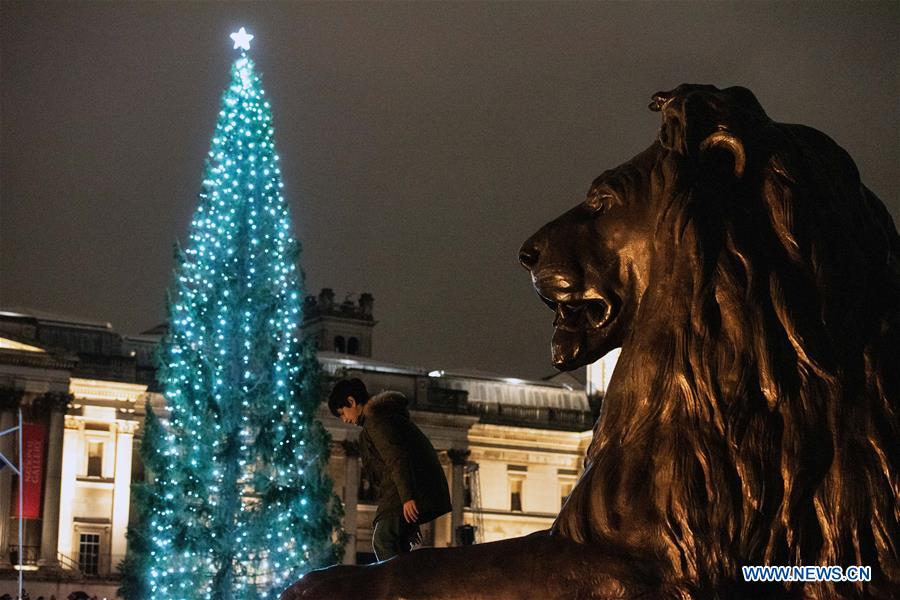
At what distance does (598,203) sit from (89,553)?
155 ft

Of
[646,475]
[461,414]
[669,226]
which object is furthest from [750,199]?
[461,414]

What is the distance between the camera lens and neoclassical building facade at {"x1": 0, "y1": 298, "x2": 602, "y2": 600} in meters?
45.0

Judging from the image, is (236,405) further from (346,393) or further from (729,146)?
(729,146)

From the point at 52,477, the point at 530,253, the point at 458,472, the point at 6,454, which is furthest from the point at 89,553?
the point at 530,253

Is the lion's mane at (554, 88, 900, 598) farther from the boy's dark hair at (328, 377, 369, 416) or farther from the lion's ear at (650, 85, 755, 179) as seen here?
the boy's dark hair at (328, 377, 369, 416)

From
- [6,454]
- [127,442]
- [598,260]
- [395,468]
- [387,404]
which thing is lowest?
[395,468]

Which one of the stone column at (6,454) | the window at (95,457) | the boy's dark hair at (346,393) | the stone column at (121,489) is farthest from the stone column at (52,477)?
the boy's dark hair at (346,393)

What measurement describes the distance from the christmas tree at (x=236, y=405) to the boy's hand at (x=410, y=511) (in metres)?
21.9

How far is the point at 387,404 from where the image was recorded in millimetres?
4898

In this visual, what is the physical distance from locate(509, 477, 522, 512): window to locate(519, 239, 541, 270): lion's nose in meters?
56.6

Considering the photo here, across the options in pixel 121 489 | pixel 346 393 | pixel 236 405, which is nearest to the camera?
pixel 346 393

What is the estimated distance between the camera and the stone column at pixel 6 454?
43969mm

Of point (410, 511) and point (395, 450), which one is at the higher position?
point (395, 450)

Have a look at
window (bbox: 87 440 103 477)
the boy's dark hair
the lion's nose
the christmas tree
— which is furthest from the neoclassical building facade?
the lion's nose
